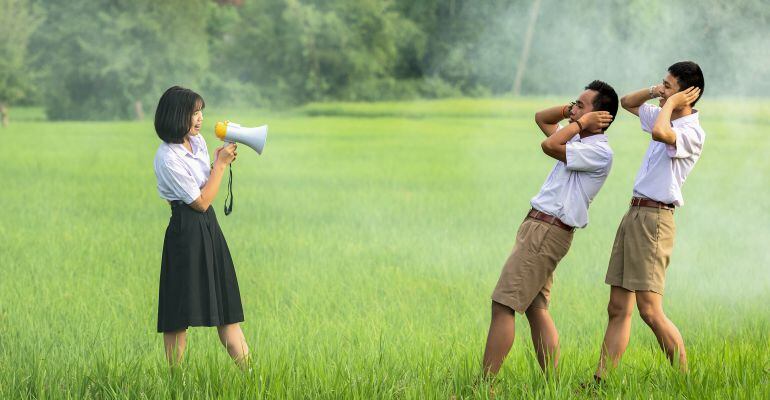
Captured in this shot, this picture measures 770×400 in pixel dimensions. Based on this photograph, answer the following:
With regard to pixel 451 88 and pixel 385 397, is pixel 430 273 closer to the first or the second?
pixel 385 397

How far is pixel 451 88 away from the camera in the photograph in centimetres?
2748

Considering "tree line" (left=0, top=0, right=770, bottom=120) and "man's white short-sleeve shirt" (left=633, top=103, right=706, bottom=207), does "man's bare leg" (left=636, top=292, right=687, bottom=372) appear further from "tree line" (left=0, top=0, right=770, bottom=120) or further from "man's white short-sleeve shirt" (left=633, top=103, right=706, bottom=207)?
"tree line" (left=0, top=0, right=770, bottom=120)

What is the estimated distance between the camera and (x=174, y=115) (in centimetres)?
436

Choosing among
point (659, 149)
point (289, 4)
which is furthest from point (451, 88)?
point (659, 149)

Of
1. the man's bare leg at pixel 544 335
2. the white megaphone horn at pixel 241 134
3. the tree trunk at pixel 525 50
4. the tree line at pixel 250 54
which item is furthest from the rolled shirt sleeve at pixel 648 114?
the tree line at pixel 250 54

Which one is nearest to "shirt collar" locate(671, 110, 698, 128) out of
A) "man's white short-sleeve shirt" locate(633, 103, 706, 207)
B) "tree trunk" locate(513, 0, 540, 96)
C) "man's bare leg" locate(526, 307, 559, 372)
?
"man's white short-sleeve shirt" locate(633, 103, 706, 207)

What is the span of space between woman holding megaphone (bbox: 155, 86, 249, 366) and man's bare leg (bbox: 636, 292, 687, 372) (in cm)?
149

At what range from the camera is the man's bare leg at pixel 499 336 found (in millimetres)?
4309

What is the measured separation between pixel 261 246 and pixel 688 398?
15.3ft

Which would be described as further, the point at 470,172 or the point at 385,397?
the point at 470,172

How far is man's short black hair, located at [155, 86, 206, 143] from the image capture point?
4.35 meters

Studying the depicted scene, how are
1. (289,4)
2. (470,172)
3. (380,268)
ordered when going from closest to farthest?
(380,268)
(470,172)
(289,4)

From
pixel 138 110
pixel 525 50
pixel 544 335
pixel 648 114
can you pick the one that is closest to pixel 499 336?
pixel 544 335

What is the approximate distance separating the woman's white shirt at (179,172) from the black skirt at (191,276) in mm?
77
